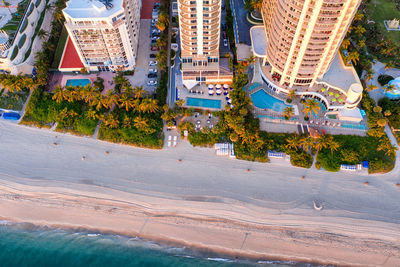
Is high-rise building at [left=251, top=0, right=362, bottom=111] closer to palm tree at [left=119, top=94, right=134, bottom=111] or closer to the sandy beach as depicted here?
the sandy beach

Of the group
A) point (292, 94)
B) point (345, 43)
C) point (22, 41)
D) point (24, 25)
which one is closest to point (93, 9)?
point (22, 41)

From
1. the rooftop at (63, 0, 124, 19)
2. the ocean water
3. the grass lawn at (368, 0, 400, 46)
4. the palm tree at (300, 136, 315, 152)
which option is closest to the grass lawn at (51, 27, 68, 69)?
the rooftop at (63, 0, 124, 19)

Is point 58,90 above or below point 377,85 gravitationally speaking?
below

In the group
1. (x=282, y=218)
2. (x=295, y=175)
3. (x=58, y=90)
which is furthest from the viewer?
(x=58, y=90)

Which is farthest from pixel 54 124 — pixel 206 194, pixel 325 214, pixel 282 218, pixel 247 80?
pixel 325 214

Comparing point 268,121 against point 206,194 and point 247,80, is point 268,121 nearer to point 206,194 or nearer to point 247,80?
point 247,80

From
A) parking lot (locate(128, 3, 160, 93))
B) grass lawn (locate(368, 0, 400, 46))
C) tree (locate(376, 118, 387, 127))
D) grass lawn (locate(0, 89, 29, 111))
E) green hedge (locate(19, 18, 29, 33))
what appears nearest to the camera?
tree (locate(376, 118, 387, 127))
